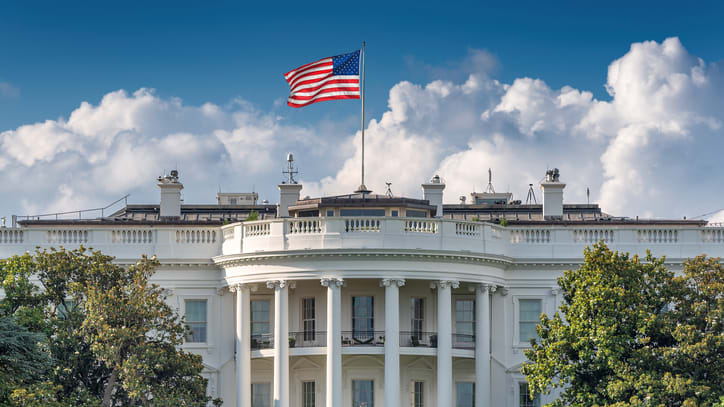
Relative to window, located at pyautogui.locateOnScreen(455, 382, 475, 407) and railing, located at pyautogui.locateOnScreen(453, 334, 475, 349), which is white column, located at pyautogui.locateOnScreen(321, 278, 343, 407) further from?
window, located at pyautogui.locateOnScreen(455, 382, 475, 407)

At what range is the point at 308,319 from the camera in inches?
2201

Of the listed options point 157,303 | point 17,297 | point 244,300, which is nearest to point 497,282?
point 244,300

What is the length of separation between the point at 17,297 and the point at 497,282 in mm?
19798

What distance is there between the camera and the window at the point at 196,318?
56062mm

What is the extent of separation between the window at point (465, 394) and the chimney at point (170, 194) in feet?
59.5

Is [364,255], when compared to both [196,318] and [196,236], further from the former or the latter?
[196,318]

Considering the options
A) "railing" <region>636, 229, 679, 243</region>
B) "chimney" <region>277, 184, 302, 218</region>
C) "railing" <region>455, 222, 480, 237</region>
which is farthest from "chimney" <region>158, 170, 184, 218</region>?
"railing" <region>636, 229, 679, 243</region>

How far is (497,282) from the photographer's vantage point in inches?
2175

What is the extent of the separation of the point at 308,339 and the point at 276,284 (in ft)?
12.8

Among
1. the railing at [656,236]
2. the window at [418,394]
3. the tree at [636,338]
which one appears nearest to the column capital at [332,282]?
the window at [418,394]

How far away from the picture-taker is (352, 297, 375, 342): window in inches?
2164

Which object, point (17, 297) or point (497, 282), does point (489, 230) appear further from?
point (17, 297)

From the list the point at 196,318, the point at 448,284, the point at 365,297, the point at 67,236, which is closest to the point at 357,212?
the point at 365,297

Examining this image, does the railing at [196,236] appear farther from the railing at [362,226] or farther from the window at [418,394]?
the window at [418,394]
